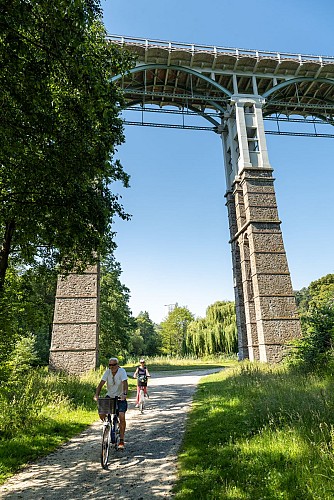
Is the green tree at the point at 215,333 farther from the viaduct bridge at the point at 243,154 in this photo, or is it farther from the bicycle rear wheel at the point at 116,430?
the bicycle rear wheel at the point at 116,430

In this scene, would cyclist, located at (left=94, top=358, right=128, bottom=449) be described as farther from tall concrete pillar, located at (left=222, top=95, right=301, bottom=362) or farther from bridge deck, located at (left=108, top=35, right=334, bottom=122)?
bridge deck, located at (left=108, top=35, right=334, bottom=122)

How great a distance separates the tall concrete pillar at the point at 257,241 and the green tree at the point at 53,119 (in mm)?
11877

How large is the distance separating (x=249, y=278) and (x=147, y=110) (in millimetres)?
13019

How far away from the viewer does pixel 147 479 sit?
4.66 metres

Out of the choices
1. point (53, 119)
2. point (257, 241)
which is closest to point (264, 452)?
point (53, 119)

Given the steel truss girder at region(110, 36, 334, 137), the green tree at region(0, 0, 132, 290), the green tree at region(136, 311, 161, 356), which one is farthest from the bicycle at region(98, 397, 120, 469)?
the green tree at region(136, 311, 161, 356)

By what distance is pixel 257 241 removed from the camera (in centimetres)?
1872

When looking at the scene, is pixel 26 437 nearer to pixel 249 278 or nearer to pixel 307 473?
pixel 307 473

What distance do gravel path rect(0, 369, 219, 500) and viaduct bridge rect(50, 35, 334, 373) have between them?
8.98 metres

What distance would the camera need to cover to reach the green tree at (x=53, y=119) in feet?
15.0

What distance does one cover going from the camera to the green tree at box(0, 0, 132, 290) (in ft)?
15.0

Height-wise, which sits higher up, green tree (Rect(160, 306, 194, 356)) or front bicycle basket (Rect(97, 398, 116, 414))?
green tree (Rect(160, 306, 194, 356))

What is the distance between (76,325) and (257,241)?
→ 10.7 metres

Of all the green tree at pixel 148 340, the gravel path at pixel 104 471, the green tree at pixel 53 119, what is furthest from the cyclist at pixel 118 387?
the green tree at pixel 148 340
